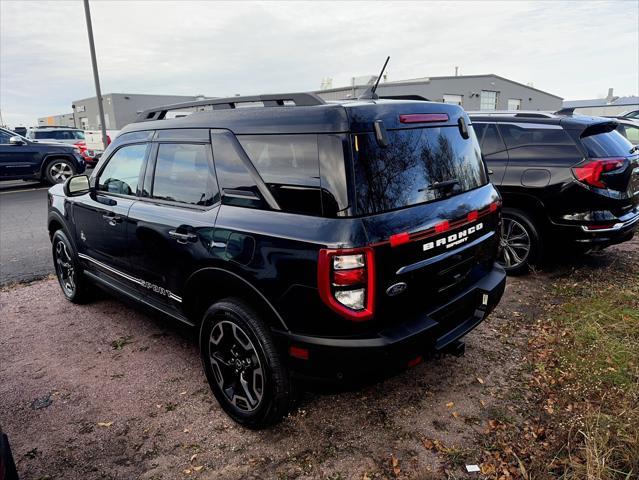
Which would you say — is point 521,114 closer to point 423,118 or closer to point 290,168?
point 423,118

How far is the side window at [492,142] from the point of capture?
17.1 feet

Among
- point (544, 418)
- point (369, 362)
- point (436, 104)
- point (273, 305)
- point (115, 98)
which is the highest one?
point (115, 98)

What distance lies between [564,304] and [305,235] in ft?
10.8

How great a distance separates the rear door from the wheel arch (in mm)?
75

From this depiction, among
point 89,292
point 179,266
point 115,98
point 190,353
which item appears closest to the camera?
point 179,266

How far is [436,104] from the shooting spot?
2.76m

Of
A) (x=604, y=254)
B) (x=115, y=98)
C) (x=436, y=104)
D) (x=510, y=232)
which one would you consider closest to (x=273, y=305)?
(x=436, y=104)

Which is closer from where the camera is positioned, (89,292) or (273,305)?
(273,305)

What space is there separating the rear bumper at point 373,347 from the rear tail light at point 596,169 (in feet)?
9.46

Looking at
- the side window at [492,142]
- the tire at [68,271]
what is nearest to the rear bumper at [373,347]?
the tire at [68,271]

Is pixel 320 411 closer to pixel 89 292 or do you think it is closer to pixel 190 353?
pixel 190 353

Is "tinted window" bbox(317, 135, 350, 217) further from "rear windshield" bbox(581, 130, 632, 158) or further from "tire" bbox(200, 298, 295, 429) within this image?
"rear windshield" bbox(581, 130, 632, 158)

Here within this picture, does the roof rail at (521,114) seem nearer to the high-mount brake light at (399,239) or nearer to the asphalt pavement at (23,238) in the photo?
the high-mount brake light at (399,239)

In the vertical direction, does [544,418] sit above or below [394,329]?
below
